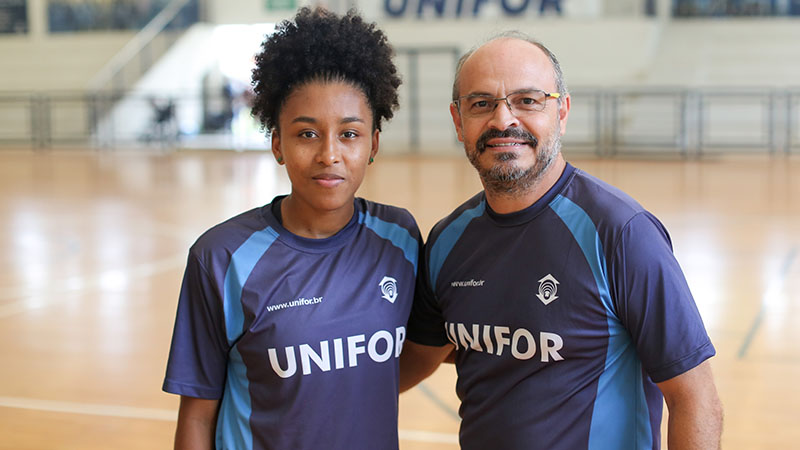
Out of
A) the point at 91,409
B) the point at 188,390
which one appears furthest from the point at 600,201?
the point at 91,409

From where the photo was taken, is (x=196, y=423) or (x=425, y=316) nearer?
(x=196, y=423)

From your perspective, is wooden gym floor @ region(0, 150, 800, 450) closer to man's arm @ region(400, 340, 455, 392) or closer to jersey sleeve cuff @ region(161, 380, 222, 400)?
man's arm @ region(400, 340, 455, 392)

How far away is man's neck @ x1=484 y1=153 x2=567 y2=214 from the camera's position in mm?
1978

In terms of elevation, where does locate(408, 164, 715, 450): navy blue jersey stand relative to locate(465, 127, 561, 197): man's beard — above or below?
below

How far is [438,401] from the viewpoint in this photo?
4008 millimetres

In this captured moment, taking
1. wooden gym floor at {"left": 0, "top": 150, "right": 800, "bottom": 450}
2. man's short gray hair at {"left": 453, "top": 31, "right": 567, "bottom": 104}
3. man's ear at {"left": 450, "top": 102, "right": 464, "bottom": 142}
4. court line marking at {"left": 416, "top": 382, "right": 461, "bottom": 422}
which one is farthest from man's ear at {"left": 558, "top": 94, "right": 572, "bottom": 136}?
court line marking at {"left": 416, "top": 382, "right": 461, "bottom": 422}

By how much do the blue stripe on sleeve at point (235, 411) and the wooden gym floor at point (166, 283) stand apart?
1.60 metres

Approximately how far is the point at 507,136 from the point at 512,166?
0.22 feet

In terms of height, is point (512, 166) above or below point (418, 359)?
above

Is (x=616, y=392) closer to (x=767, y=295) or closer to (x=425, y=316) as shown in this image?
(x=425, y=316)

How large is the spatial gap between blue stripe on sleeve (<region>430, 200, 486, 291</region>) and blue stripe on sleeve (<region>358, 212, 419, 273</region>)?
0.05m

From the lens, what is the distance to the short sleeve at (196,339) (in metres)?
1.90

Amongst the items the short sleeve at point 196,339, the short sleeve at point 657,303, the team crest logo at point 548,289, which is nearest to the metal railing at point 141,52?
the short sleeve at point 196,339

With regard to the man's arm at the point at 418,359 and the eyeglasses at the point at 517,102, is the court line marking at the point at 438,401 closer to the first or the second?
the man's arm at the point at 418,359
